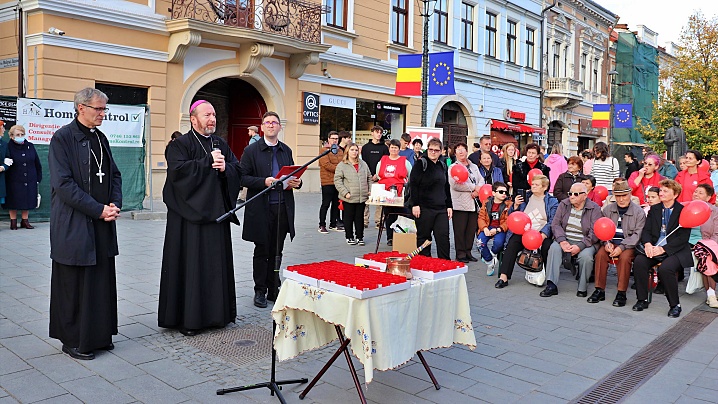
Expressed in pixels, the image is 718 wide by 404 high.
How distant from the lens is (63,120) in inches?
451

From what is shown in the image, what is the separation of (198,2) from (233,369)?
12809mm

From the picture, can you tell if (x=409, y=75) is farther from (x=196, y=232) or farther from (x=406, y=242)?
(x=196, y=232)

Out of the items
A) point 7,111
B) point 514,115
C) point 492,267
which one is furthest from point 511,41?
point 7,111

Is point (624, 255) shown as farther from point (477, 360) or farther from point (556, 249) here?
point (477, 360)

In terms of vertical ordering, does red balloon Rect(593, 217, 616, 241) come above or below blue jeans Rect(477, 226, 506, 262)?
above

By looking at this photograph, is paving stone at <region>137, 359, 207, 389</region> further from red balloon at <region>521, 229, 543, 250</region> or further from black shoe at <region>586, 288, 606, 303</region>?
black shoe at <region>586, 288, 606, 303</region>

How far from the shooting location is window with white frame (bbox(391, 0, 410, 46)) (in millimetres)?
22219

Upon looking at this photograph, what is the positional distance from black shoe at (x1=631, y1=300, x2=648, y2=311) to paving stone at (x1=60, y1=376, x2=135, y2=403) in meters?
5.25

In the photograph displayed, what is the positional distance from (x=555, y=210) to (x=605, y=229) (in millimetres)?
941

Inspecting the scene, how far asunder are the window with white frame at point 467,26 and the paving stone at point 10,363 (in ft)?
76.1

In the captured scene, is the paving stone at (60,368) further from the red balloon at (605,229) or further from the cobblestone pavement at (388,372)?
the red balloon at (605,229)

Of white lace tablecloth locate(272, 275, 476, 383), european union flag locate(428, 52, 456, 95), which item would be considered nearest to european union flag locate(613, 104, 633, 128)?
european union flag locate(428, 52, 456, 95)

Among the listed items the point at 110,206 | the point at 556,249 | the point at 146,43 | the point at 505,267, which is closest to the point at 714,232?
the point at 556,249

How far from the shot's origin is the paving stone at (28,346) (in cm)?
473
